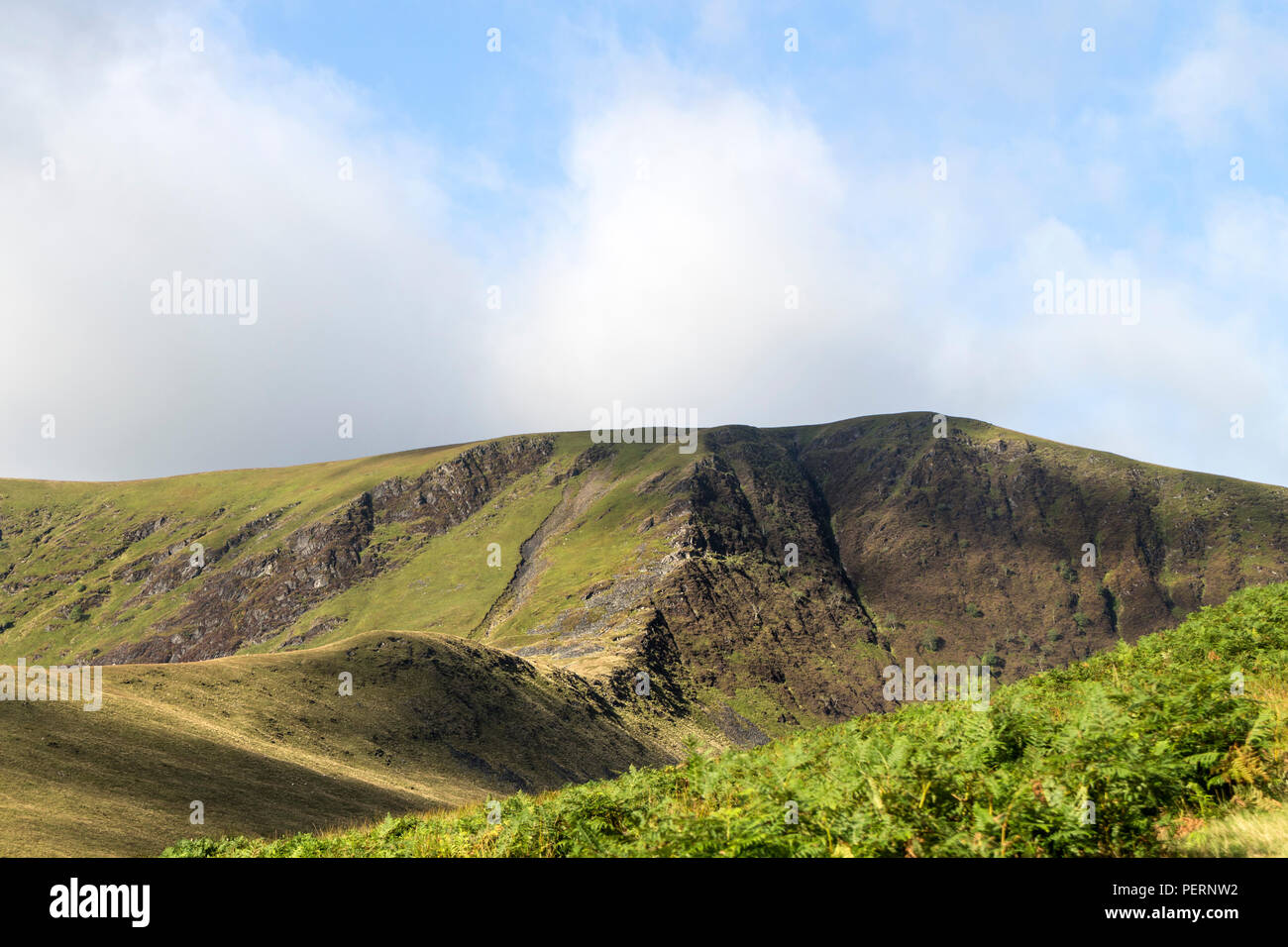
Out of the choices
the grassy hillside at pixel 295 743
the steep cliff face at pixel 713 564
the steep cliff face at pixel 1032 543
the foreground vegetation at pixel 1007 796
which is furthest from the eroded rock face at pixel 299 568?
the foreground vegetation at pixel 1007 796

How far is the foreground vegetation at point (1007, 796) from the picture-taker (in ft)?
21.9

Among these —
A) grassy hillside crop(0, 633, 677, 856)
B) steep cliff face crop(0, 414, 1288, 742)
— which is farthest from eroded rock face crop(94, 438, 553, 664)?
grassy hillside crop(0, 633, 677, 856)

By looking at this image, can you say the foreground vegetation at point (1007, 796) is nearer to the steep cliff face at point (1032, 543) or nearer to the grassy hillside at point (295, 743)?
the grassy hillside at point (295, 743)

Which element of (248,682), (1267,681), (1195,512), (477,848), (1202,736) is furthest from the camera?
(1195,512)

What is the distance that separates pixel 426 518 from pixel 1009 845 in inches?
7294

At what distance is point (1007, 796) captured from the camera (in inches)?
285

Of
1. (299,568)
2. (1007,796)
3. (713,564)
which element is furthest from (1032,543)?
(1007,796)

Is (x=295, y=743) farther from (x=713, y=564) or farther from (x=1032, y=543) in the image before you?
(x=1032, y=543)

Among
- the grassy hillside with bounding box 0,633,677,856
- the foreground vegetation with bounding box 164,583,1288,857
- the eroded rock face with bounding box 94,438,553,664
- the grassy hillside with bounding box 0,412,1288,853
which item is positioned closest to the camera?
the foreground vegetation with bounding box 164,583,1288,857

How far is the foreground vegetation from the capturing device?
6.66m

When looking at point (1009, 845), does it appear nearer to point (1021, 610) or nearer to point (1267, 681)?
point (1267, 681)

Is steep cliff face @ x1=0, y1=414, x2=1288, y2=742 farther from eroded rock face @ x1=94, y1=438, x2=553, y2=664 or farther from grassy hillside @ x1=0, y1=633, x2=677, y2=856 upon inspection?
grassy hillside @ x1=0, y1=633, x2=677, y2=856
